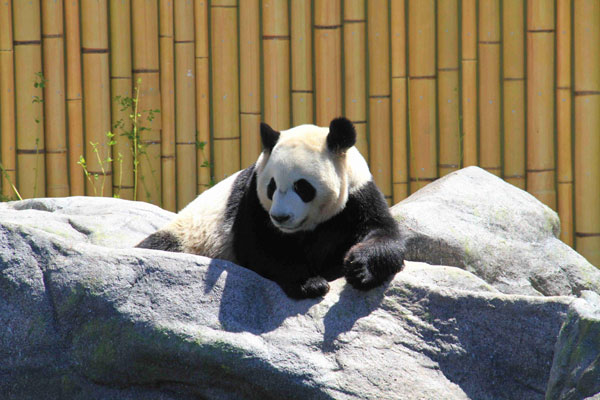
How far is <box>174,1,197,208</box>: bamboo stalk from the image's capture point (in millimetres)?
6203

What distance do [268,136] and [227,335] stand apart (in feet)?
3.45

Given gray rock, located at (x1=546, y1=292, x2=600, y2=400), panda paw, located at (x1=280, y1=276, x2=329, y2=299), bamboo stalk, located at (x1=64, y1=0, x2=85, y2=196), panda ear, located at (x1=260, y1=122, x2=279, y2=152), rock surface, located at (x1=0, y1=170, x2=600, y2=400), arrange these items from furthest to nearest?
bamboo stalk, located at (x1=64, y1=0, x2=85, y2=196) < panda ear, located at (x1=260, y1=122, x2=279, y2=152) < panda paw, located at (x1=280, y1=276, x2=329, y2=299) < rock surface, located at (x1=0, y1=170, x2=600, y2=400) < gray rock, located at (x1=546, y1=292, x2=600, y2=400)

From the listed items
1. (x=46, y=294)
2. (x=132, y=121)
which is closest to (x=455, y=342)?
(x=46, y=294)

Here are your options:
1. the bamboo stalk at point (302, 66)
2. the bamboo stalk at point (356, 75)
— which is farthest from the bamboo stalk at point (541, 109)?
the bamboo stalk at point (302, 66)

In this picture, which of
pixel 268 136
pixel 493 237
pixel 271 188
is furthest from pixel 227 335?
pixel 493 237

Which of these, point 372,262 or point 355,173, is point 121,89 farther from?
point 372,262

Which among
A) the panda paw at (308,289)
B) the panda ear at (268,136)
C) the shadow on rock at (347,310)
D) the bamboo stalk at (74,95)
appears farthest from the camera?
the bamboo stalk at (74,95)

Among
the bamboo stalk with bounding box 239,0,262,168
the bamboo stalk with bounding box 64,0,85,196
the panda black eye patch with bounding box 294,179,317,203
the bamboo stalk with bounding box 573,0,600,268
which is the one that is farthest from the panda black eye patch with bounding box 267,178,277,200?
the bamboo stalk with bounding box 573,0,600,268

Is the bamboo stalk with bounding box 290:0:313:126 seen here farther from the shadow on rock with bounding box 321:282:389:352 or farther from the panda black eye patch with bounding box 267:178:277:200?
the shadow on rock with bounding box 321:282:389:352

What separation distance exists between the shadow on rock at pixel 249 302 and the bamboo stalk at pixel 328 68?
282 centimetres

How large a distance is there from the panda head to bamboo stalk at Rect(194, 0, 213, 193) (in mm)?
2430

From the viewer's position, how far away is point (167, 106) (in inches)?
246

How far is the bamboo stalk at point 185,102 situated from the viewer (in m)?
6.20

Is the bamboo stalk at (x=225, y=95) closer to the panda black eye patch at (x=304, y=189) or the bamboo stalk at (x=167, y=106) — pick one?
the bamboo stalk at (x=167, y=106)
